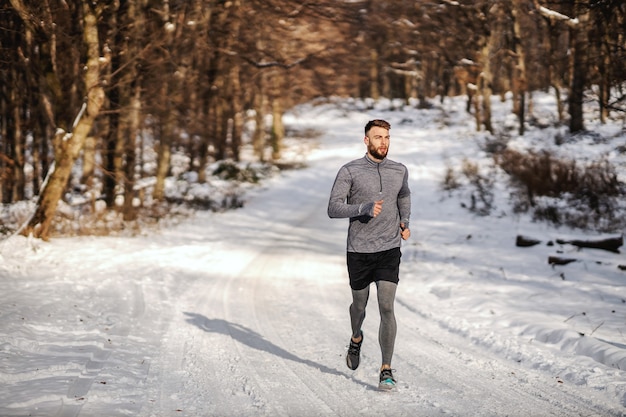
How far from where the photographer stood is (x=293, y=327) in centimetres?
714

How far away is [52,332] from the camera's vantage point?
6.30 m

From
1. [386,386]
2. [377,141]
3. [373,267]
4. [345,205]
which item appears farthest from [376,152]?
[386,386]

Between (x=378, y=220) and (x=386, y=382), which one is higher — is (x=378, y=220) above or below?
above

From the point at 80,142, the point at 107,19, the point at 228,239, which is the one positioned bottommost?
the point at 228,239

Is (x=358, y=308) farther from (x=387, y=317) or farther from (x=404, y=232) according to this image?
(x=404, y=232)

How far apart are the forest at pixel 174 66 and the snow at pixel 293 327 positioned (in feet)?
9.13

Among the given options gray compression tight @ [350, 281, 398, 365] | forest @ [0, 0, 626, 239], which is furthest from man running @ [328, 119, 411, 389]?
forest @ [0, 0, 626, 239]

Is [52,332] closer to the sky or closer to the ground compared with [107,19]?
closer to the ground

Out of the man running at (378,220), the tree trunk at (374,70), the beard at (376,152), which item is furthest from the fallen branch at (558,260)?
the tree trunk at (374,70)

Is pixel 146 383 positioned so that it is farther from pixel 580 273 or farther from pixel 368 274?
pixel 580 273

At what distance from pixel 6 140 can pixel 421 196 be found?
1589 centimetres

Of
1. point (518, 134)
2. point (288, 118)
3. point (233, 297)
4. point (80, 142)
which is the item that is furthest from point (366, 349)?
point (288, 118)

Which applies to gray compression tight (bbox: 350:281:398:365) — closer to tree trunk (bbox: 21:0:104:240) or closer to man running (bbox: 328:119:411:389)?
man running (bbox: 328:119:411:389)

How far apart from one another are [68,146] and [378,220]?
8643 millimetres
